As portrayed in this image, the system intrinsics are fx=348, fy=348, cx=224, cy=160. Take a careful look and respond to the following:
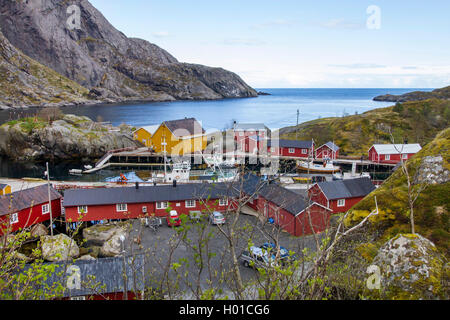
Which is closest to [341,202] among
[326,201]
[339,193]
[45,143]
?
[339,193]

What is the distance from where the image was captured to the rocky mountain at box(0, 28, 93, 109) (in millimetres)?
160750

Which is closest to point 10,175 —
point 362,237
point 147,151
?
point 147,151

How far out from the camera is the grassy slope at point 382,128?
252 ft

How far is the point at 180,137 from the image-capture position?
226 ft

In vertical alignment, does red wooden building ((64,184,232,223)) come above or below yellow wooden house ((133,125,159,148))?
below

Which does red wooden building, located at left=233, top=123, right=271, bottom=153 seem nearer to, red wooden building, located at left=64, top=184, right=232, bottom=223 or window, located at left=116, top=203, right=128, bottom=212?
red wooden building, located at left=64, top=184, right=232, bottom=223

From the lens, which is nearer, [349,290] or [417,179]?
[349,290]

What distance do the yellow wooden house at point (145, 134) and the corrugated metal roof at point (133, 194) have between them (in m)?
40.8

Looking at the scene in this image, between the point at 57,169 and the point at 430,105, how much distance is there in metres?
89.3

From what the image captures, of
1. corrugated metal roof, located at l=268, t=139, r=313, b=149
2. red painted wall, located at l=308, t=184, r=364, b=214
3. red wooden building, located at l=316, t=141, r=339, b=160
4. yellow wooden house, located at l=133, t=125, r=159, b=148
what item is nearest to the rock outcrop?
yellow wooden house, located at l=133, t=125, r=159, b=148

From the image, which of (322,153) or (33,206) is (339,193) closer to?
(33,206)
